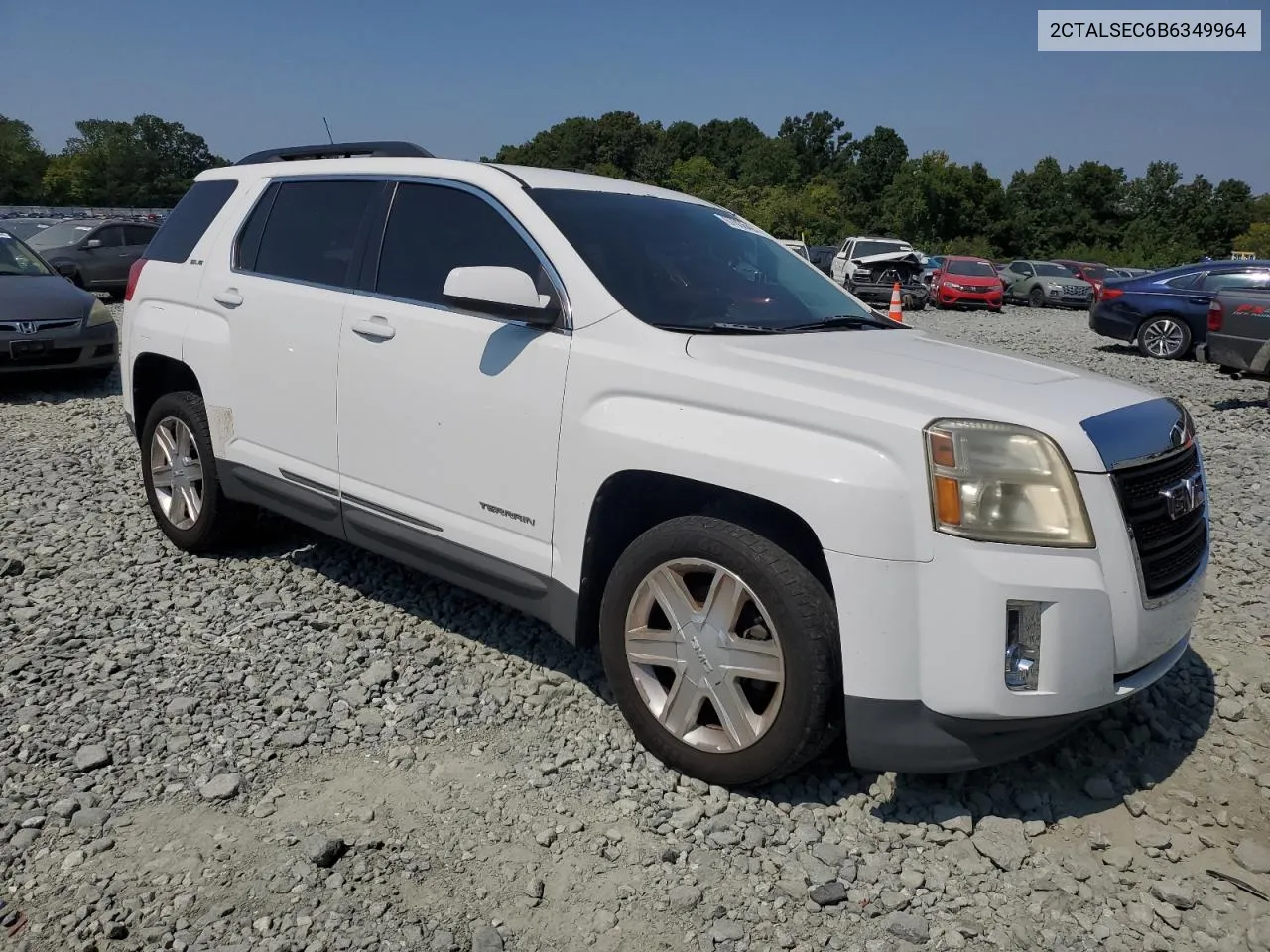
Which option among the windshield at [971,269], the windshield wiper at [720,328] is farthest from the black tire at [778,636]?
the windshield at [971,269]

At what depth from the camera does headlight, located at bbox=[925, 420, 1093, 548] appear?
2.55 m

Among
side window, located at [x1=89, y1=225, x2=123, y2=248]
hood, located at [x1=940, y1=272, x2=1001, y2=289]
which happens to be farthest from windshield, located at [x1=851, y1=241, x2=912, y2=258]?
side window, located at [x1=89, y1=225, x2=123, y2=248]

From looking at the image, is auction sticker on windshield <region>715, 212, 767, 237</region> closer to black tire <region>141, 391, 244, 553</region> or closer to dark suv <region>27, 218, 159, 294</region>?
black tire <region>141, 391, 244, 553</region>

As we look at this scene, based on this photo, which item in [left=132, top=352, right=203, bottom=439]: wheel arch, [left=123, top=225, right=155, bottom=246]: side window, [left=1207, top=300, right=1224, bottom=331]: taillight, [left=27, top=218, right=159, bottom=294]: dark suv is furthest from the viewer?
[left=123, top=225, right=155, bottom=246]: side window

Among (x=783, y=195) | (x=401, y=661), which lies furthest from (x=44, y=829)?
(x=783, y=195)

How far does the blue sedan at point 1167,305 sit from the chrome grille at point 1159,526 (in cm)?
1364

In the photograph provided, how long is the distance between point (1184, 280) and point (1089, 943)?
15.5m

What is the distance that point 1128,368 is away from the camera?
14.1 metres

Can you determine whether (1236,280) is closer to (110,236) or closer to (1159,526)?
(1159,526)

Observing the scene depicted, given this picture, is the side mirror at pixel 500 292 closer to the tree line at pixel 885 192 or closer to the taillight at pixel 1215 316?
the taillight at pixel 1215 316

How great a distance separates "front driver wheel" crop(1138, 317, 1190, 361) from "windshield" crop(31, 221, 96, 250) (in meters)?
18.3

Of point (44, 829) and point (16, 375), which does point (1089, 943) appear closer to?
point (44, 829)

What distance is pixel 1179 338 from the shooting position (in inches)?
605

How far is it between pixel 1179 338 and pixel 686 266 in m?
14.4
